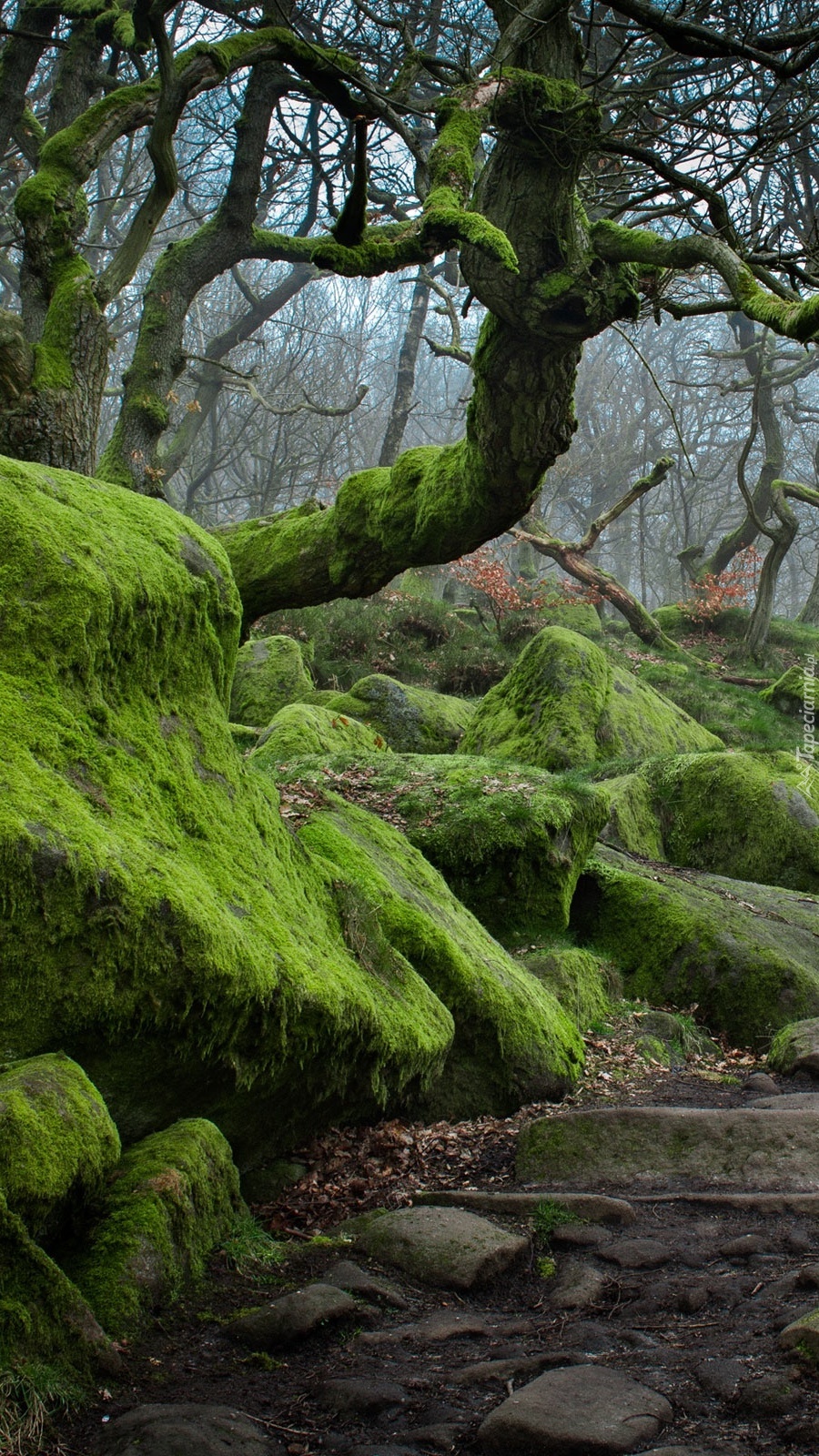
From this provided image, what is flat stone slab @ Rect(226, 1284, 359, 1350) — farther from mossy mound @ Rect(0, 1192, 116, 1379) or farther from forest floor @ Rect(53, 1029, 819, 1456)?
mossy mound @ Rect(0, 1192, 116, 1379)

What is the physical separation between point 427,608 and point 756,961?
12664mm

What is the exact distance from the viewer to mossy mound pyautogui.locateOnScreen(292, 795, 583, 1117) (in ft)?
17.0

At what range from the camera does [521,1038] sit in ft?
18.5

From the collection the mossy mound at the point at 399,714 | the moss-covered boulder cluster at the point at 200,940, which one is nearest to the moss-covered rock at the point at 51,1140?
the moss-covered boulder cluster at the point at 200,940

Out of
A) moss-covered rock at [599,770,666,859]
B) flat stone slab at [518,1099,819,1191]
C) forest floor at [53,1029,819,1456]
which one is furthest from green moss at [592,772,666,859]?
forest floor at [53,1029,819,1456]

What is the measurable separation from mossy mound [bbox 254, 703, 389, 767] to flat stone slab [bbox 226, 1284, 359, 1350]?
558 centimetres

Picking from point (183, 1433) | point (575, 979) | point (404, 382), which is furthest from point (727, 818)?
point (404, 382)

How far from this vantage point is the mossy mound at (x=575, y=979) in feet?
22.8

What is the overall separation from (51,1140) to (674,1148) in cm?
291

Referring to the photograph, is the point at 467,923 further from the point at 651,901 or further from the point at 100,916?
the point at 100,916

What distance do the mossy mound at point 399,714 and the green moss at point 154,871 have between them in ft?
27.8

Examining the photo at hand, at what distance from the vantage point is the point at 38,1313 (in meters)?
2.43

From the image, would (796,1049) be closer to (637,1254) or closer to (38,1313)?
(637,1254)

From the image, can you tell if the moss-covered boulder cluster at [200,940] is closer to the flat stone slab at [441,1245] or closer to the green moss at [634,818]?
the flat stone slab at [441,1245]
